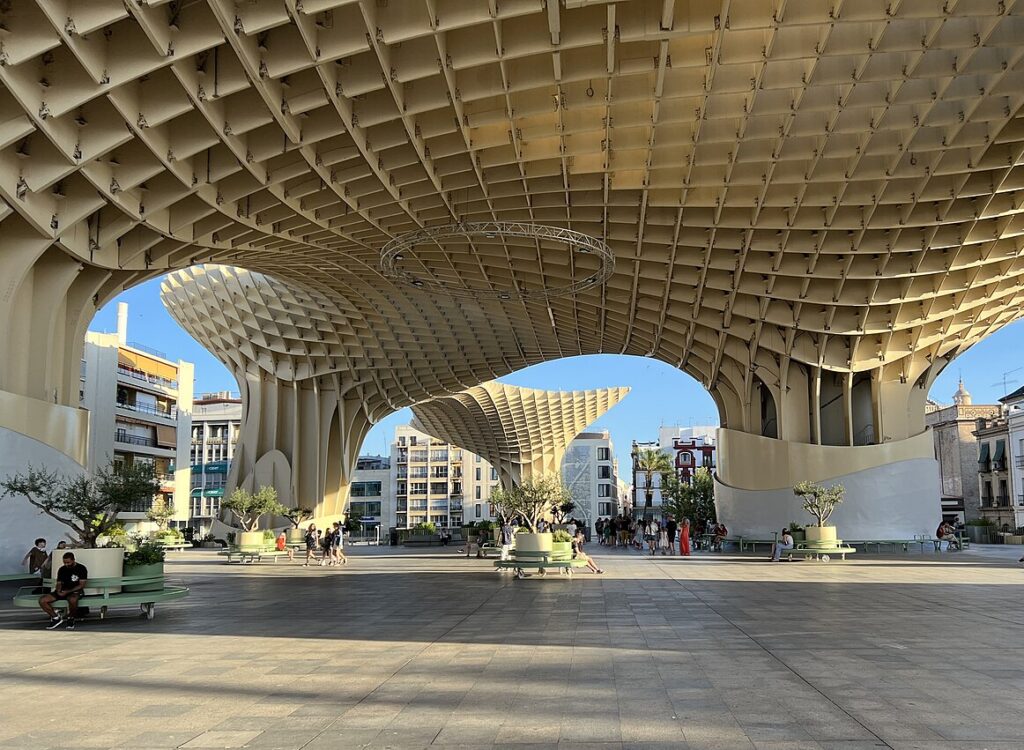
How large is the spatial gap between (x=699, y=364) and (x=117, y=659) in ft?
134

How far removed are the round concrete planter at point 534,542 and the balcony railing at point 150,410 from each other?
54543 millimetres

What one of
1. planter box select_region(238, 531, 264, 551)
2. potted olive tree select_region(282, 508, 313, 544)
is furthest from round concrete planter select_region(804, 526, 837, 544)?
potted olive tree select_region(282, 508, 313, 544)

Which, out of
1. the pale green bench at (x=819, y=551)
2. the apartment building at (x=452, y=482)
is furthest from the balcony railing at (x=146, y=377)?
the apartment building at (x=452, y=482)

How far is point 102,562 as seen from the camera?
1513 centimetres

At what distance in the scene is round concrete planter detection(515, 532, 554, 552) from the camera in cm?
2464

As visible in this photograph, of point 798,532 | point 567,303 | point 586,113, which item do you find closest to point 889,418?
point 798,532

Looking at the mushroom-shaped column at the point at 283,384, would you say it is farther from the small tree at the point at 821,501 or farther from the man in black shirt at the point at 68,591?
the man in black shirt at the point at 68,591

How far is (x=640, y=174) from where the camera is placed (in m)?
27.2

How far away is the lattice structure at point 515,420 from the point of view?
82.2 meters

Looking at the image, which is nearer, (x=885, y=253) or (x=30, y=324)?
(x=30, y=324)

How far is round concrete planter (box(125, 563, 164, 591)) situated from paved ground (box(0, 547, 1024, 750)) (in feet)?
1.89

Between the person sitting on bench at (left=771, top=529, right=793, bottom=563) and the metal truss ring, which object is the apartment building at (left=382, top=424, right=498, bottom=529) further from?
the person sitting on bench at (left=771, top=529, right=793, bottom=563)

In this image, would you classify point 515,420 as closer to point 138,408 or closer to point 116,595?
point 138,408

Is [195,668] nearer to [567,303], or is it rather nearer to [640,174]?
[640,174]
